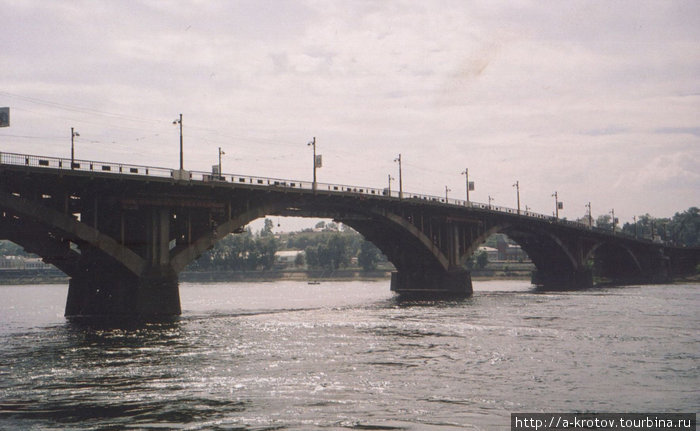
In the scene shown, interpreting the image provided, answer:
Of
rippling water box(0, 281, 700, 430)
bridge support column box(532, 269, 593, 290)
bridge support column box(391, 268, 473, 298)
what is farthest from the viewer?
bridge support column box(532, 269, 593, 290)

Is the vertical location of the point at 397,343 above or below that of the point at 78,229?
below

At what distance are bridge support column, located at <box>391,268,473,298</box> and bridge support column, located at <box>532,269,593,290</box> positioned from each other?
39108 mm

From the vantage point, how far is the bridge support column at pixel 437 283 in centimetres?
9806

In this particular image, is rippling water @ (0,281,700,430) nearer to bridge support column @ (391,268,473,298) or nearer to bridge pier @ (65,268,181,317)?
bridge pier @ (65,268,181,317)

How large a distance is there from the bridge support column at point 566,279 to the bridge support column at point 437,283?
128ft

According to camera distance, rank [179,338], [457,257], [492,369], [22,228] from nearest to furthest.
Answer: [492,369] → [179,338] → [22,228] → [457,257]

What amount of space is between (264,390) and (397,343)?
15.8 meters

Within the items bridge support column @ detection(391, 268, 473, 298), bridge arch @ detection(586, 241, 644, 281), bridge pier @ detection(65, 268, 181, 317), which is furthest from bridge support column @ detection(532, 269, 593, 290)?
bridge pier @ detection(65, 268, 181, 317)

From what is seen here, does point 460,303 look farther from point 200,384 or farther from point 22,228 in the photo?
point 200,384

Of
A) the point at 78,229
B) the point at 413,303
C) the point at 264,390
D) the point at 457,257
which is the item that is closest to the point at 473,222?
the point at 457,257

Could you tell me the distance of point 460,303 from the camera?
253 feet

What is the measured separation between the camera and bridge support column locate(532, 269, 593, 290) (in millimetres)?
131125

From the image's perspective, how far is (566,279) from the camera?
134m

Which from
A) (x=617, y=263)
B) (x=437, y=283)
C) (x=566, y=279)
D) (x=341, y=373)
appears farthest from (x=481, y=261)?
(x=341, y=373)
